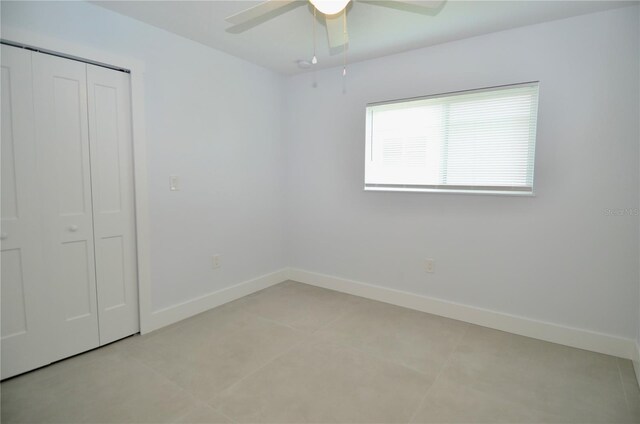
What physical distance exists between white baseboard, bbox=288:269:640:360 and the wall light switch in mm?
1824

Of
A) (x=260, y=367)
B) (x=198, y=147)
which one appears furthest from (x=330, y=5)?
(x=260, y=367)

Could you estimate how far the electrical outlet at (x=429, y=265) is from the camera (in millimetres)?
3074

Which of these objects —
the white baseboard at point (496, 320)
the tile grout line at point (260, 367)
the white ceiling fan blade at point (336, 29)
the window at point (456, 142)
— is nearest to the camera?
the tile grout line at point (260, 367)

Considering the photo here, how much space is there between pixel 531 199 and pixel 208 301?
9.55ft

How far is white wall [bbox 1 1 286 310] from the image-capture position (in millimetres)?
2377

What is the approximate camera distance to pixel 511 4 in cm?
221

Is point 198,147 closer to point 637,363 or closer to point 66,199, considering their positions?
point 66,199

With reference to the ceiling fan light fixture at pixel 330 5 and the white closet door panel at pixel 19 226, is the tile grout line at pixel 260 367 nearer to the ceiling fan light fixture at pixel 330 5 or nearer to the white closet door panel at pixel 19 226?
the white closet door panel at pixel 19 226

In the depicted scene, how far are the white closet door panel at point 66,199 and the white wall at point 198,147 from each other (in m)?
0.29

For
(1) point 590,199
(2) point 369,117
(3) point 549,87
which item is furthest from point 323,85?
(1) point 590,199

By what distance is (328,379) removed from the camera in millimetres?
2102

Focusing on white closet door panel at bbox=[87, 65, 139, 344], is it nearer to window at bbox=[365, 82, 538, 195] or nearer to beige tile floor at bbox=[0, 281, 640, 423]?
beige tile floor at bbox=[0, 281, 640, 423]

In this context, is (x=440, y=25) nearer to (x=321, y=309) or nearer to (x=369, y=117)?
(x=369, y=117)

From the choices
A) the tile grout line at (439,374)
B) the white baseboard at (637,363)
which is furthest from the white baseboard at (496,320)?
the tile grout line at (439,374)
